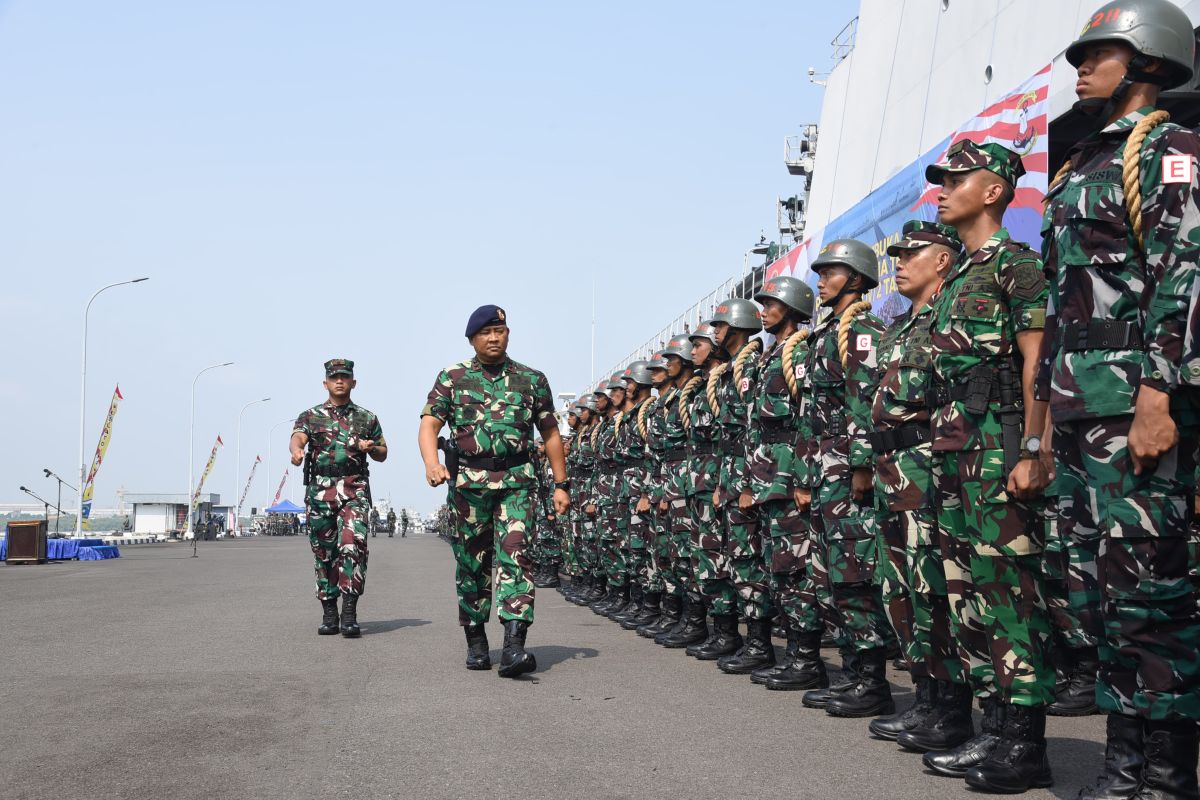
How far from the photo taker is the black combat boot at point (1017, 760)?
4.02m

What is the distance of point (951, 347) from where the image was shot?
450 cm

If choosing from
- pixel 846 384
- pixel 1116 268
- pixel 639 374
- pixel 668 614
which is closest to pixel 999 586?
pixel 1116 268

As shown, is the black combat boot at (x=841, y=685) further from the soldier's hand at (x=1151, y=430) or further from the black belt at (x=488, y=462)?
the soldier's hand at (x=1151, y=430)

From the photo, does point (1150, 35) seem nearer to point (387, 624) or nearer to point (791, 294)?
point (791, 294)

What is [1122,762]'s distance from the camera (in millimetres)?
3510

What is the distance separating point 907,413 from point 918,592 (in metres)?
0.71

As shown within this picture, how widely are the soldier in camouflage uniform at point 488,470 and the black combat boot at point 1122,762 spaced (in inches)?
161

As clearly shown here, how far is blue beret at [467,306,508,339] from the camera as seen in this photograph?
757cm

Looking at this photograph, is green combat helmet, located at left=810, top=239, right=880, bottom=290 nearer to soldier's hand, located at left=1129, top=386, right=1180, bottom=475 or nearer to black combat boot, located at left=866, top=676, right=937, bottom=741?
→ black combat boot, located at left=866, top=676, right=937, bottom=741

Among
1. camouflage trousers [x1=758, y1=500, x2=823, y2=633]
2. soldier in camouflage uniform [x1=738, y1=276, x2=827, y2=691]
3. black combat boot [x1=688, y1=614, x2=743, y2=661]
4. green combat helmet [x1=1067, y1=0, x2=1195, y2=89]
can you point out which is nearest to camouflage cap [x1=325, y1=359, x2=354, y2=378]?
black combat boot [x1=688, y1=614, x2=743, y2=661]

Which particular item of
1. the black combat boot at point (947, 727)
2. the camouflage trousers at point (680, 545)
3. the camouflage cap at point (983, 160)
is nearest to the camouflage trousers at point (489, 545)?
the camouflage trousers at point (680, 545)

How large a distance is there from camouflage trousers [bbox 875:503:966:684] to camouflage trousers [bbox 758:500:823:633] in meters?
1.35

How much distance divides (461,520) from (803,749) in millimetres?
3249

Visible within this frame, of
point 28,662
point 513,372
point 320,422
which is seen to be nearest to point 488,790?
point 513,372
